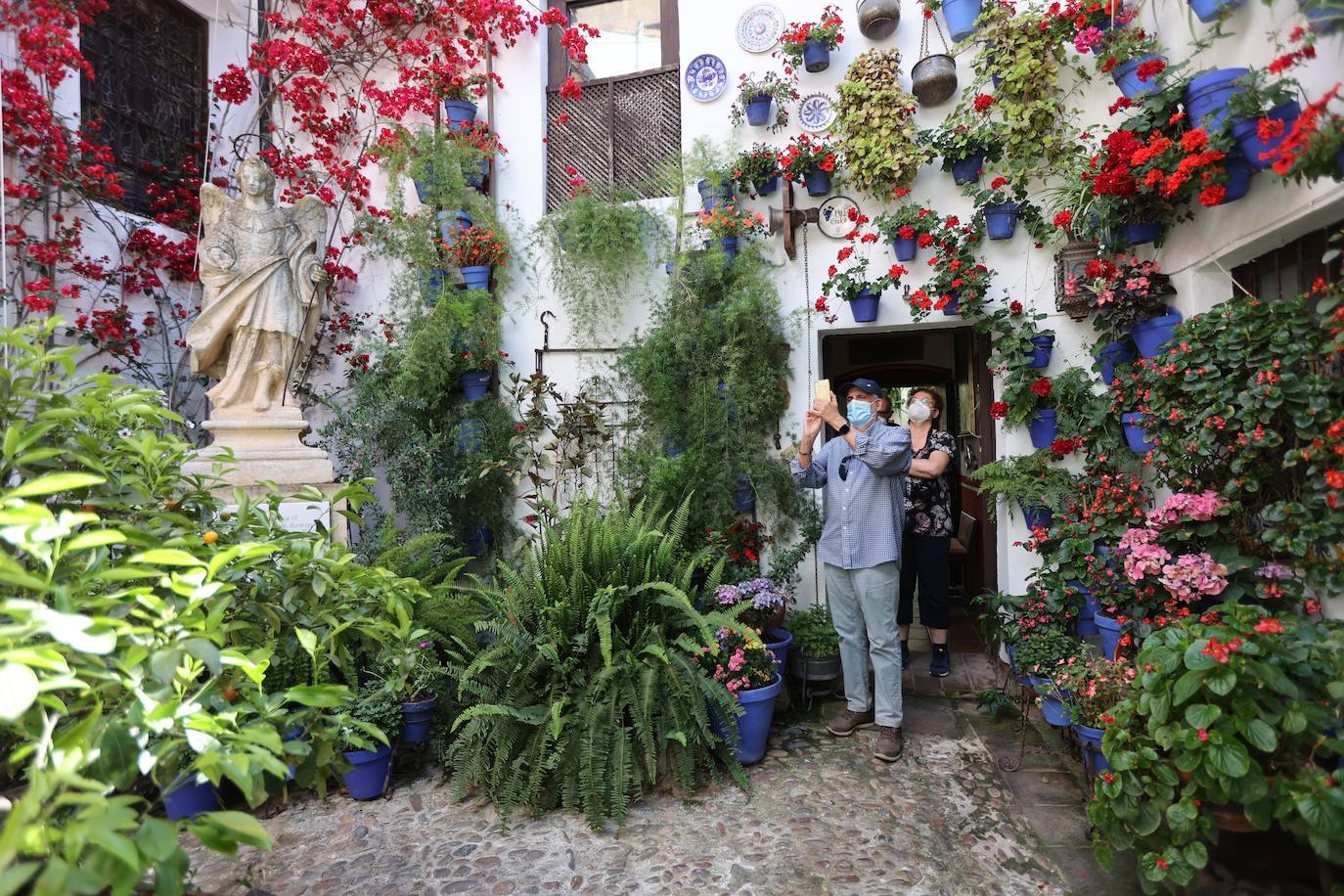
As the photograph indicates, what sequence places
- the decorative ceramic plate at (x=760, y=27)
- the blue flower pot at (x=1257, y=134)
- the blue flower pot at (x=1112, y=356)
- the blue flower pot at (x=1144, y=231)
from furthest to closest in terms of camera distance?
the decorative ceramic plate at (x=760, y=27) < the blue flower pot at (x=1112, y=356) < the blue flower pot at (x=1144, y=231) < the blue flower pot at (x=1257, y=134)

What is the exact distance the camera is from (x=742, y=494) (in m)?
4.50

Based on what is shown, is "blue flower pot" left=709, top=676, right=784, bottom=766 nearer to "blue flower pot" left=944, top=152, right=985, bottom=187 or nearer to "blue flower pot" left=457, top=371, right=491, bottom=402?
"blue flower pot" left=457, top=371, right=491, bottom=402

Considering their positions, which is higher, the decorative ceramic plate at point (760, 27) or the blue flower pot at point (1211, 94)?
the decorative ceramic plate at point (760, 27)

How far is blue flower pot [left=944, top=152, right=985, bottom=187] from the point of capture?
416 centimetres

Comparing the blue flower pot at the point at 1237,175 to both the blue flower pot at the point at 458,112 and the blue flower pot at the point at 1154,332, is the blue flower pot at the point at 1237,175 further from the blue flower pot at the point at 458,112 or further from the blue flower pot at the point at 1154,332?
the blue flower pot at the point at 458,112

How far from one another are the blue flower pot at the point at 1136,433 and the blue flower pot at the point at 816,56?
2834mm

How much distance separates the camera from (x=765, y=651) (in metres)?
3.44

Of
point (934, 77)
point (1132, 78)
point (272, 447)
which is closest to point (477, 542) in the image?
point (272, 447)

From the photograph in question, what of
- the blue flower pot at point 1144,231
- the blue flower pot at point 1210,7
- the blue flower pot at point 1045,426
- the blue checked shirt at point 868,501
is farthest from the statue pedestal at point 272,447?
the blue flower pot at point 1210,7

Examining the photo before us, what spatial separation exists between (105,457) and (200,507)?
0.28m

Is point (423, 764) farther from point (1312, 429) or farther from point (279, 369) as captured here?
point (1312, 429)

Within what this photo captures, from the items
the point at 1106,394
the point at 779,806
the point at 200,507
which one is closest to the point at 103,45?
the point at 200,507

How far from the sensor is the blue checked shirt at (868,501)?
11.4 ft

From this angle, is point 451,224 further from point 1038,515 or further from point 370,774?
point 1038,515
